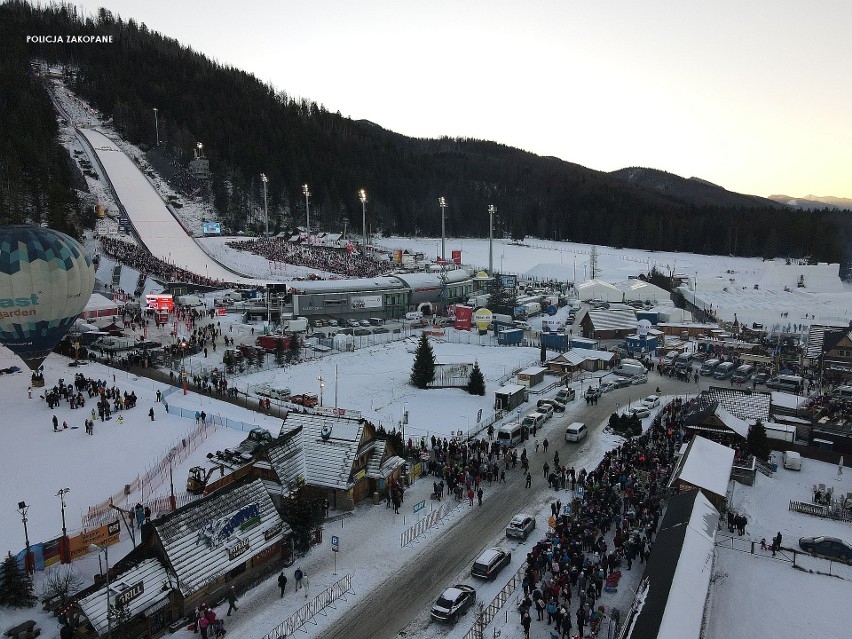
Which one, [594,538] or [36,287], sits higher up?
[36,287]

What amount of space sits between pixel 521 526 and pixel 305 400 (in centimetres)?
1172

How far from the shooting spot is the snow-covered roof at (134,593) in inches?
395

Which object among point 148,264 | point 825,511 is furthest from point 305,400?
point 148,264

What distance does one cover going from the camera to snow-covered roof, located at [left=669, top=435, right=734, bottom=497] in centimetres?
1518

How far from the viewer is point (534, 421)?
21.9 meters

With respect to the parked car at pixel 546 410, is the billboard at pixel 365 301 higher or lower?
higher

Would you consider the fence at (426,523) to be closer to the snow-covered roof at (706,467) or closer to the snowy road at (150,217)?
the snow-covered roof at (706,467)

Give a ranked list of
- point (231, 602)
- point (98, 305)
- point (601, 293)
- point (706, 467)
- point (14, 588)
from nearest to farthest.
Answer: point (14, 588) → point (231, 602) → point (706, 467) → point (98, 305) → point (601, 293)

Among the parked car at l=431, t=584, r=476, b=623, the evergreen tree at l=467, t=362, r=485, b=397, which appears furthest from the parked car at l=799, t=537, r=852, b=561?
the evergreen tree at l=467, t=362, r=485, b=397

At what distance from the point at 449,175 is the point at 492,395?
90.3 metres

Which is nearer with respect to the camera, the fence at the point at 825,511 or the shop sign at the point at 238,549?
the shop sign at the point at 238,549

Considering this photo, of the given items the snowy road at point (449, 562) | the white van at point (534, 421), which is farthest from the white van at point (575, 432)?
the white van at point (534, 421)

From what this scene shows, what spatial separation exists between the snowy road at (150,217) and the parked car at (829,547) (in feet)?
133

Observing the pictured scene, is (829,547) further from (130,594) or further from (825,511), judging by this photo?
(130,594)
